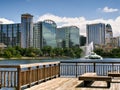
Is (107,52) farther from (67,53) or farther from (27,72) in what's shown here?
(27,72)

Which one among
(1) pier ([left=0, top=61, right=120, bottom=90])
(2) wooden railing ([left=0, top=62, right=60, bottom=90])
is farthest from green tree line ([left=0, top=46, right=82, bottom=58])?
(1) pier ([left=0, top=61, right=120, bottom=90])

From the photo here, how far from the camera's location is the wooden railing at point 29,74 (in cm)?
1226

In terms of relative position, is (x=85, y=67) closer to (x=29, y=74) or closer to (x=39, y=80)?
(x=39, y=80)

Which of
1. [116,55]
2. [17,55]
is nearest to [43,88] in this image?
[17,55]

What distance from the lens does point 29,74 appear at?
1350cm

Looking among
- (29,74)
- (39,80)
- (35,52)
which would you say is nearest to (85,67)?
(39,80)

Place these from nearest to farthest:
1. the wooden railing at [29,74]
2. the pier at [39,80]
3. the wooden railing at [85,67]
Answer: the wooden railing at [29,74] < the pier at [39,80] < the wooden railing at [85,67]

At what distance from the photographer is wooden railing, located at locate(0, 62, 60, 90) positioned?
12263 millimetres

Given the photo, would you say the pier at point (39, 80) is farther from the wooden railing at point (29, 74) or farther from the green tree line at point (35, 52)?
the green tree line at point (35, 52)

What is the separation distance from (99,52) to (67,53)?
18050mm

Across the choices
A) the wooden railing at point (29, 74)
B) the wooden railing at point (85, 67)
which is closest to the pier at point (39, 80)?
the wooden railing at point (29, 74)

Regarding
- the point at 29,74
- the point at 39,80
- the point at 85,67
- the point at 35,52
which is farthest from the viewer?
the point at 35,52

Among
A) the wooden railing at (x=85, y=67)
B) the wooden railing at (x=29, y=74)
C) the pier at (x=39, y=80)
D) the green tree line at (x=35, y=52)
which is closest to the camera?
the wooden railing at (x=29, y=74)

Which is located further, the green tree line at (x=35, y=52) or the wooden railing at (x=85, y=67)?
the green tree line at (x=35, y=52)
